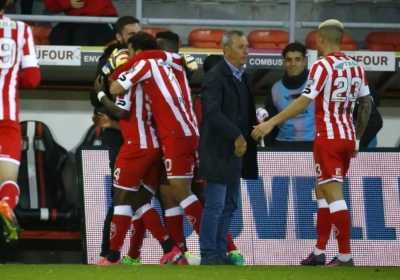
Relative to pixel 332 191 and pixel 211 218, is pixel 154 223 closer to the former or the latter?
pixel 211 218

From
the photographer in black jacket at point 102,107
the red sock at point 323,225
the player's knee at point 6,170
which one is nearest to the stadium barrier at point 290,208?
the photographer in black jacket at point 102,107

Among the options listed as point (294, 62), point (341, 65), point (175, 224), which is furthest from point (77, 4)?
point (341, 65)

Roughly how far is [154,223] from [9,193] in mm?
2037

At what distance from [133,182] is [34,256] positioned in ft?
13.4

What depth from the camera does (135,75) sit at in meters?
8.12

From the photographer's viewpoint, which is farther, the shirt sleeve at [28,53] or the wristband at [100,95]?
the wristband at [100,95]

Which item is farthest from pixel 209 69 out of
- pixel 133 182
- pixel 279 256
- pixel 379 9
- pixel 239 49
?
pixel 379 9

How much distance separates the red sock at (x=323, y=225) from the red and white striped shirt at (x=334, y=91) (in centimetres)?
67

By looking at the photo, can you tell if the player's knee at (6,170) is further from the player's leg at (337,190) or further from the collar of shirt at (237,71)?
the player's leg at (337,190)

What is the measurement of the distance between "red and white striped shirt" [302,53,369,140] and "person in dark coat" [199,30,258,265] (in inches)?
23.0

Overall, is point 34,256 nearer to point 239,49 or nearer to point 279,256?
point 279,256

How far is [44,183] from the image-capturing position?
11477mm

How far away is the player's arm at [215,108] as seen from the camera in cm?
805

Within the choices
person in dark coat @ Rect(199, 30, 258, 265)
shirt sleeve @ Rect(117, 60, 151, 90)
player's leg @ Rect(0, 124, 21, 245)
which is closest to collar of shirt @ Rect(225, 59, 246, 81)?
person in dark coat @ Rect(199, 30, 258, 265)
